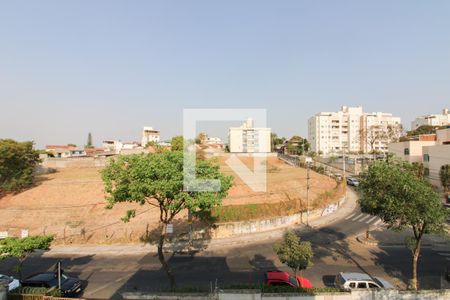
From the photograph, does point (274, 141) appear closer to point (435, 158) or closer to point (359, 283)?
point (435, 158)

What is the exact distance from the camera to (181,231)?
26.0 m

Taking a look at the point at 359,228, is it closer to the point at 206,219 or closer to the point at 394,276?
the point at 394,276

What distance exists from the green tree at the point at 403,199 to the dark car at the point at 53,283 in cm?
1694

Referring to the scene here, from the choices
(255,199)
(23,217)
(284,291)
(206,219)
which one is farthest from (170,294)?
(23,217)

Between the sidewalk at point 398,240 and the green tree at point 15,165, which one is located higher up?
the green tree at point 15,165

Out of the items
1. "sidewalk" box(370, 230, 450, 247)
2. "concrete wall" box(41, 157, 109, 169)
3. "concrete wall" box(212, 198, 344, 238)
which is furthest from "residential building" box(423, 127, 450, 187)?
"concrete wall" box(41, 157, 109, 169)

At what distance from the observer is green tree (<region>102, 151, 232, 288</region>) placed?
14.6m

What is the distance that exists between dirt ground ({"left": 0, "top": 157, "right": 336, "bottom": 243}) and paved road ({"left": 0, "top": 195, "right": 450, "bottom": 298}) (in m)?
4.24

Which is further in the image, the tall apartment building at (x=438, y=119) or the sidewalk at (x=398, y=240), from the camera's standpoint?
the tall apartment building at (x=438, y=119)

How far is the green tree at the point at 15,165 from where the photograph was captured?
4009 cm

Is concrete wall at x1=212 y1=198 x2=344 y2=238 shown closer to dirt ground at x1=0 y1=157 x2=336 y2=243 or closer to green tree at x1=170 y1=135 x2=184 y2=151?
dirt ground at x1=0 y1=157 x2=336 y2=243

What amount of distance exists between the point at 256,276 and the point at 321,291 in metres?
5.89

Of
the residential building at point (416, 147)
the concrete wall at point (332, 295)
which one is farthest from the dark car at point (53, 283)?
the residential building at point (416, 147)

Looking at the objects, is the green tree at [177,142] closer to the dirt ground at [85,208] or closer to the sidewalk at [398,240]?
the dirt ground at [85,208]
